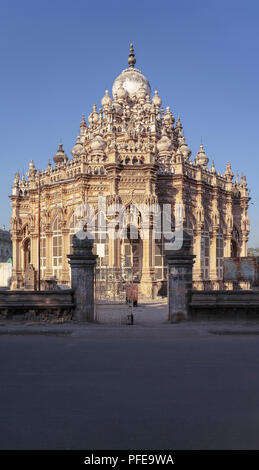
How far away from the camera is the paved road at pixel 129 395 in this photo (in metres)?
4.10

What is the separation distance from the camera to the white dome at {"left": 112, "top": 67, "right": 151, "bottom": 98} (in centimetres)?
3522

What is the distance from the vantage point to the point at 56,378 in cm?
630

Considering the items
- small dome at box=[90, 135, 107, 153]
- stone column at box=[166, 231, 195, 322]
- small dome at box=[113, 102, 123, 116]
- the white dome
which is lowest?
stone column at box=[166, 231, 195, 322]

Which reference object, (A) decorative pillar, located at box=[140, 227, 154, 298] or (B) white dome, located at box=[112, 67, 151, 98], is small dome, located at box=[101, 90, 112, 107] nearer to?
(B) white dome, located at box=[112, 67, 151, 98]

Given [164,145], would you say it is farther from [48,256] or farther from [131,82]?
[48,256]

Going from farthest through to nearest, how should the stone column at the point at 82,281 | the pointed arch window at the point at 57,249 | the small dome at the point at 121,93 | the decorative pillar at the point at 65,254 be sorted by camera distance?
the small dome at the point at 121,93
the pointed arch window at the point at 57,249
the decorative pillar at the point at 65,254
the stone column at the point at 82,281

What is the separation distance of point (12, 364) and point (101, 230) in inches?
674

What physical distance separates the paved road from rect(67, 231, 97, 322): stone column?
9.27 feet

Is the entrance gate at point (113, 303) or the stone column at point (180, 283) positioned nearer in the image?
the stone column at point (180, 283)

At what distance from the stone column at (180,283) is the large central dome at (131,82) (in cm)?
2613

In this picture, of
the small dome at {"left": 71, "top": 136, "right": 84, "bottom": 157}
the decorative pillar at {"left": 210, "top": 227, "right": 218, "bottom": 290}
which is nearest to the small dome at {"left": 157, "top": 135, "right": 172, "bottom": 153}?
the small dome at {"left": 71, "top": 136, "right": 84, "bottom": 157}

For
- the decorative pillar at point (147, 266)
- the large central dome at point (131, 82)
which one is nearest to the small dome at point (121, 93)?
the large central dome at point (131, 82)

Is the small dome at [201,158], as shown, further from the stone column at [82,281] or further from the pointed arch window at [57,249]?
the stone column at [82,281]
